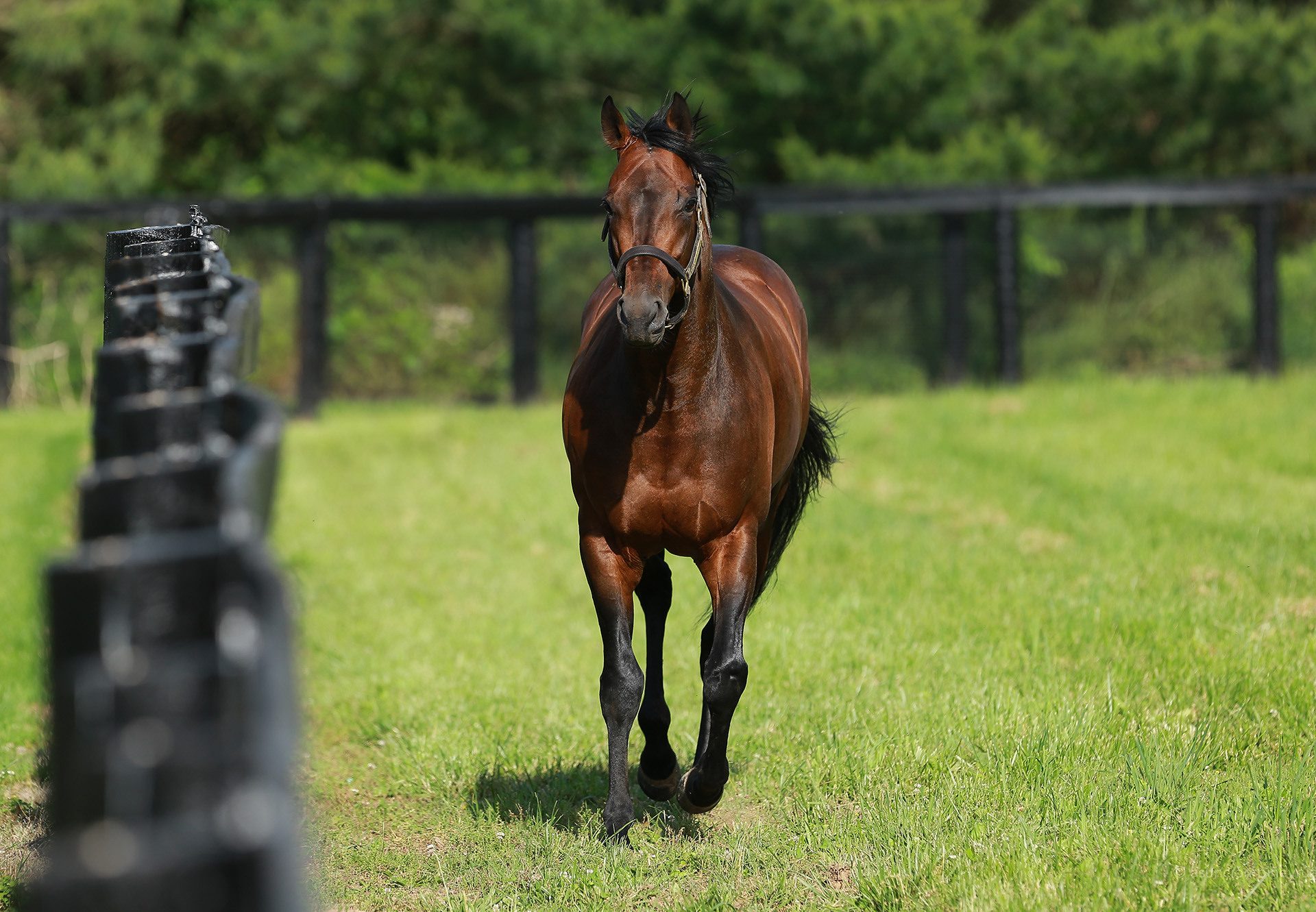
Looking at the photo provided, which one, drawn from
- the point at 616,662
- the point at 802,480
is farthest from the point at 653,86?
the point at 616,662

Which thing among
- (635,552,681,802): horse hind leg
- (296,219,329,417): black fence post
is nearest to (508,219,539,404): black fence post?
(296,219,329,417): black fence post

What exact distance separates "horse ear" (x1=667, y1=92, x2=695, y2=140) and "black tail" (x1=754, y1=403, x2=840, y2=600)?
1.82 meters

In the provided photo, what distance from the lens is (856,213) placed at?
15914 mm

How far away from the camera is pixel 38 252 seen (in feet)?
58.9

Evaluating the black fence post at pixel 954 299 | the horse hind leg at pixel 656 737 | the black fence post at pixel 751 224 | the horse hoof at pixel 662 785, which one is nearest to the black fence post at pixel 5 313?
the black fence post at pixel 751 224

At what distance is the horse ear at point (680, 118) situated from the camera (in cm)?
450

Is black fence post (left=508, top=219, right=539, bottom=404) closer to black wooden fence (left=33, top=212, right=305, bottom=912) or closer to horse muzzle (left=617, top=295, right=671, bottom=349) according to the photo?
horse muzzle (left=617, top=295, right=671, bottom=349)

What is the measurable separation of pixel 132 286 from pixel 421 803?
2863 millimetres

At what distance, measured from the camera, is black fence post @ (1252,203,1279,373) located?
15867mm

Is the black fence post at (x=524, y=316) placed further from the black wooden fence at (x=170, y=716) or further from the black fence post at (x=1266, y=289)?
the black wooden fence at (x=170, y=716)

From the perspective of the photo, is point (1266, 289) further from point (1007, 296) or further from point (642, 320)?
point (642, 320)

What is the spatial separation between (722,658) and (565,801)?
967 mm

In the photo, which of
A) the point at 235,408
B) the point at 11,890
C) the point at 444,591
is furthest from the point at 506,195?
the point at 235,408

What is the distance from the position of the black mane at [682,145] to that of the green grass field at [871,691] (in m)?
2.09
